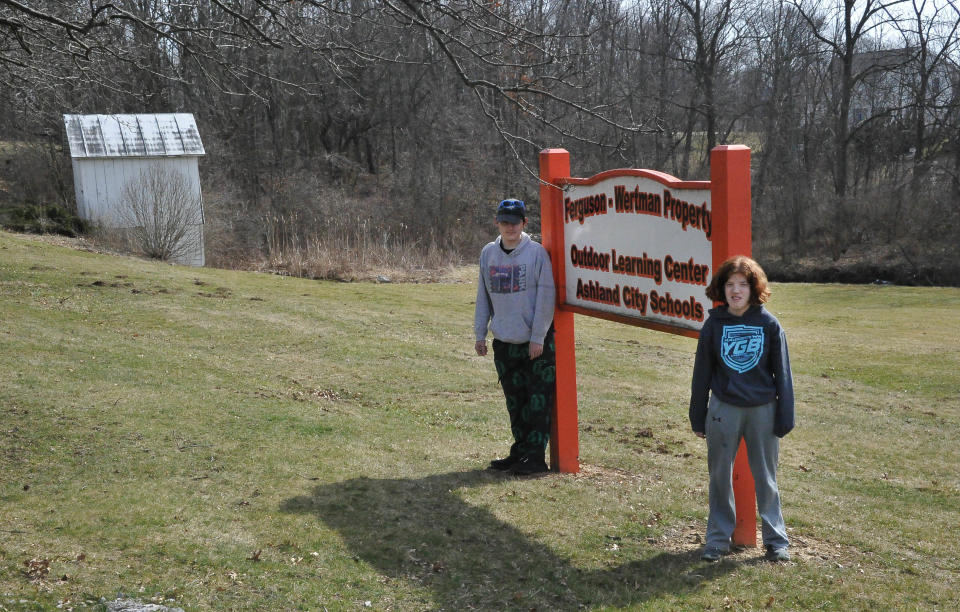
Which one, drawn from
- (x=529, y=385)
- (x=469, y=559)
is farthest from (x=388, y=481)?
(x=469, y=559)

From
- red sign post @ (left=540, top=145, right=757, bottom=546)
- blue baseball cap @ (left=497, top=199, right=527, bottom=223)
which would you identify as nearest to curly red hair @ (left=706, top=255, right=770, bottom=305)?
red sign post @ (left=540, top=145, right=757, bottom=546)

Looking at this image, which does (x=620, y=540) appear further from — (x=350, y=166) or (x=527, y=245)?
(x=350, y=166)

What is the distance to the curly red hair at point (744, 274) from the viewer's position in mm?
4555

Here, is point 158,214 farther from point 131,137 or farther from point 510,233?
point 510,233

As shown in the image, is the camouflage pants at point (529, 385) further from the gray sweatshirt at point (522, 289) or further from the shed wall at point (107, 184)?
the shed wall at point (107, 184)

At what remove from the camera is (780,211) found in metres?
34.4

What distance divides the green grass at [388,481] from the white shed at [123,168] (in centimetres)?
927

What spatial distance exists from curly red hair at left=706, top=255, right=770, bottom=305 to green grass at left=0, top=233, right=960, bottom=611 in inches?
58.3

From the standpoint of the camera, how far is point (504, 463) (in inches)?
269

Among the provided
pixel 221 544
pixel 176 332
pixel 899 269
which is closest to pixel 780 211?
pixel 899 269

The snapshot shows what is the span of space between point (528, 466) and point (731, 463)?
2.12 metres

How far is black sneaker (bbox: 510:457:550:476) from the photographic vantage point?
668cm

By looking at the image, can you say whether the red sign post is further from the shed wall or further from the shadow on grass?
the shed wall

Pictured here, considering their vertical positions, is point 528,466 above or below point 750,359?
below
